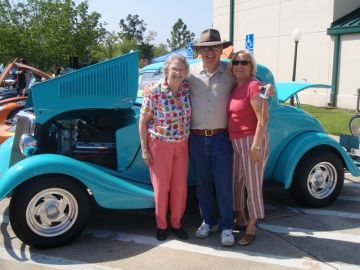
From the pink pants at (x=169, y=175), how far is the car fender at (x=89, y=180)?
14 cm

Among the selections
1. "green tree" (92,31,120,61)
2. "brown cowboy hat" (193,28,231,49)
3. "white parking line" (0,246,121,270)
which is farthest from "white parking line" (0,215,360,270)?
"green tree" (92,31,120,61)

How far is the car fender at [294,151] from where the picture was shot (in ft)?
16.0

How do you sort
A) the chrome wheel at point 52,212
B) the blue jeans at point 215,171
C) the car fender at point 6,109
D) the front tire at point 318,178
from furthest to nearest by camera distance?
the car fender at point 6,109, the front tire at point 318,178, the blue jeans at point 215,171, the chrome wheel at point 52,212

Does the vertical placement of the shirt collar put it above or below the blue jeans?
above

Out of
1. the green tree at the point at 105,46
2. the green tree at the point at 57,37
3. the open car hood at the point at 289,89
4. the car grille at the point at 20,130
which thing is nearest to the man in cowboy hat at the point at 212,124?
the car grille at the point at 20,130

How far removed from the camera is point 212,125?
3963 mm

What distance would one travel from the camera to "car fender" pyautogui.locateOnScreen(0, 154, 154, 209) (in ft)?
12.5

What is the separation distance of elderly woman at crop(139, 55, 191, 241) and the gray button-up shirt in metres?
0.07

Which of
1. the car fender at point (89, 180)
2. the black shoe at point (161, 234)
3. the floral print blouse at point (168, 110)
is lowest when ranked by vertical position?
the black shoe at point (161, 234)

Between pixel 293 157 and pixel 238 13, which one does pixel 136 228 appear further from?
pixel 238 13

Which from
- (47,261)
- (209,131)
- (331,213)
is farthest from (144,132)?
(331,213)

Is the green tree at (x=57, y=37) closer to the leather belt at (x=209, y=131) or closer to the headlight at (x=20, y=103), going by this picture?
the headlight at (x=20, y=103)

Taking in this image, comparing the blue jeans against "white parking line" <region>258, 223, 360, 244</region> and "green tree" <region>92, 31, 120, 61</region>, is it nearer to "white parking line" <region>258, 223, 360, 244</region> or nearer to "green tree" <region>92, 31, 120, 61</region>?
"white parking line" <region>258, 223, 360, 244</region>

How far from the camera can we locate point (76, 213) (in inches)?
159
